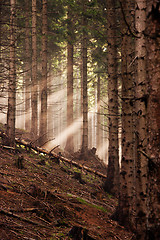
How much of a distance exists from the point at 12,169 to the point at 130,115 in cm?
419

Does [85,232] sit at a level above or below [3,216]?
below

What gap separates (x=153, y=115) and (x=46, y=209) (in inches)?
143

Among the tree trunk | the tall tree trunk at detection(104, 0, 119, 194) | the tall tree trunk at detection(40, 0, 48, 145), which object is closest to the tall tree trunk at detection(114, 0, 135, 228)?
the tree trunk

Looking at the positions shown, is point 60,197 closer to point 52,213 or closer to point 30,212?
point 52,213

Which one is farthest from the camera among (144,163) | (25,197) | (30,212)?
(25,197)

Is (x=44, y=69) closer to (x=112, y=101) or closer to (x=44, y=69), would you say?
(x=44, y=69)

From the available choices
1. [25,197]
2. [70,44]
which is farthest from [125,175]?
[70,44]

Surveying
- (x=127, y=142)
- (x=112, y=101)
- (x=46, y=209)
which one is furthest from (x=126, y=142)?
(x=112, y=101)

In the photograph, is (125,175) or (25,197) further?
(125,175)

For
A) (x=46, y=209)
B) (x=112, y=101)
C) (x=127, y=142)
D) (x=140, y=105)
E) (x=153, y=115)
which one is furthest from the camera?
(x=112, y=101)

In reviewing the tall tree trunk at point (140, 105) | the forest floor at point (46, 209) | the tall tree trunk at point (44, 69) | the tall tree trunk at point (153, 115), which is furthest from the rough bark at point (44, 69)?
the tall tree trunk at point (153, 115)

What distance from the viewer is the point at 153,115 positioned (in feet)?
9.12

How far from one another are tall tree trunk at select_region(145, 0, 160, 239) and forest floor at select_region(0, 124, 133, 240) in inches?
80.0

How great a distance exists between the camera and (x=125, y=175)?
6.56m
